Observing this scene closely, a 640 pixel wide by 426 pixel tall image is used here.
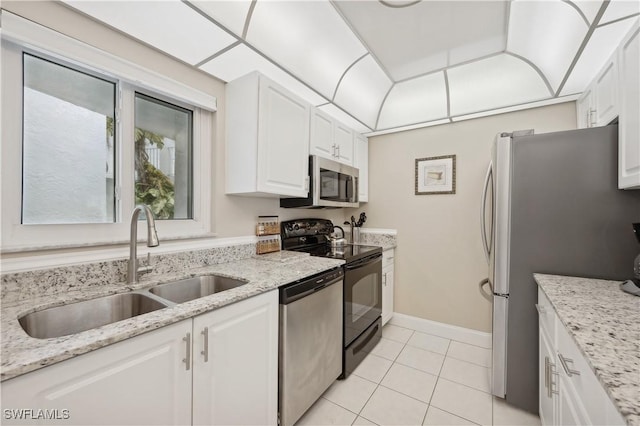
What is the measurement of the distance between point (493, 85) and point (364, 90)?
114cm

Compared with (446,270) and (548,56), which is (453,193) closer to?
(446,270)

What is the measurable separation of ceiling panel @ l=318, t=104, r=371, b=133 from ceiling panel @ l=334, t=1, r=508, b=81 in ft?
1.82

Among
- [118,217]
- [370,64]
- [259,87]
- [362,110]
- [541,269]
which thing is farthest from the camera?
[362,110]

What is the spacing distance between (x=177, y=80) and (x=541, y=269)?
260 centimetres

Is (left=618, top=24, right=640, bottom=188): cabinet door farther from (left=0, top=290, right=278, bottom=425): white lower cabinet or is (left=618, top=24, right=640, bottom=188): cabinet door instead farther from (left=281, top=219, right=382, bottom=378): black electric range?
(left=0, top=290, right=278, bottom=425): white lower cabinet

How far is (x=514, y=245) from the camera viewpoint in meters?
1.71

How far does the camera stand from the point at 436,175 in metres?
2.84

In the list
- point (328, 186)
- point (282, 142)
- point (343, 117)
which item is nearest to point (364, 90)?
point (343, 117)

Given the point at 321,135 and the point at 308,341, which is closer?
the point at 308,341

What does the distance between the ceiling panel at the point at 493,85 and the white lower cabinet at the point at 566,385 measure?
5.67 ft

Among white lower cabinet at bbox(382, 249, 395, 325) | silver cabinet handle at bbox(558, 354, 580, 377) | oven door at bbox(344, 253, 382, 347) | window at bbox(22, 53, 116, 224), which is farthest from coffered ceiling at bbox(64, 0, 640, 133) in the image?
silver cabinet handle at bbox(558, 354, 580, 377)

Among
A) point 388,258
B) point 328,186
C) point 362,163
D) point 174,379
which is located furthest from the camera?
point 362,163

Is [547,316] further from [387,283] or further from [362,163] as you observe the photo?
[362,163]

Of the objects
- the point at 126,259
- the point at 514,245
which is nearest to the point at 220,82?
the point at 126,259
